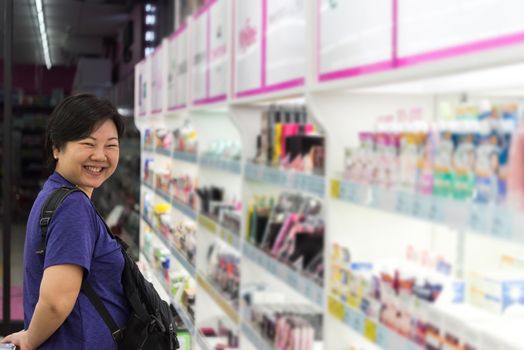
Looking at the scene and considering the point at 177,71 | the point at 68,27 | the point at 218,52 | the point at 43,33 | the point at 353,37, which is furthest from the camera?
the point at 68,27

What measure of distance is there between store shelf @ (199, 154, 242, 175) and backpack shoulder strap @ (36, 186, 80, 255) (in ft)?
6.13

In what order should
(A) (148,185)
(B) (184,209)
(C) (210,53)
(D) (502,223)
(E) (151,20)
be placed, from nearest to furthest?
(D) (502,223)
(C) (210,53)
(B) (184,209)
(A) (148,185)
(E) (151,20)

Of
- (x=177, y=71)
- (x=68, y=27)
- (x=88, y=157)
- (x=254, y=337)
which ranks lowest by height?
(x=254, y=337)

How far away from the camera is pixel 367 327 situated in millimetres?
2438

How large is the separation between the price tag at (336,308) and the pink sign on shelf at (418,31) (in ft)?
2.53

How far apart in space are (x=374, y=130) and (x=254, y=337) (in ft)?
4.41

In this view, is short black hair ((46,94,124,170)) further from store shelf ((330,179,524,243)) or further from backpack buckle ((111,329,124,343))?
store shelf ((330,179,524,243))

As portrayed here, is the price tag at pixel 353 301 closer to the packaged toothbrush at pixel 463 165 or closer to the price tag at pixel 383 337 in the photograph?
the price tag at pixel 383 337

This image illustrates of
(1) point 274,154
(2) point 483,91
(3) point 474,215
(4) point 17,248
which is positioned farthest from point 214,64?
(4) point 17,248

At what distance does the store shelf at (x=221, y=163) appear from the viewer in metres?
4.21

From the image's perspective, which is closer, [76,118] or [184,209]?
[76,118]

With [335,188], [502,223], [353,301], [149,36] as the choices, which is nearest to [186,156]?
[335,188]

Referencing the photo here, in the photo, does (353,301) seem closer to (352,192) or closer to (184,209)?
(352,192)

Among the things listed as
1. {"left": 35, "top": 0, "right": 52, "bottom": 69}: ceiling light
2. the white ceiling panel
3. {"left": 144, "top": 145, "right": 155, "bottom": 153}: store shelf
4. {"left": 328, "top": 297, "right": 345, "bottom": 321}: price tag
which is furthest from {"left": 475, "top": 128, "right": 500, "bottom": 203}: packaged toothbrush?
{"left": 35, "top": 0, "right": 52, "bottom": 69}: ceiling light
